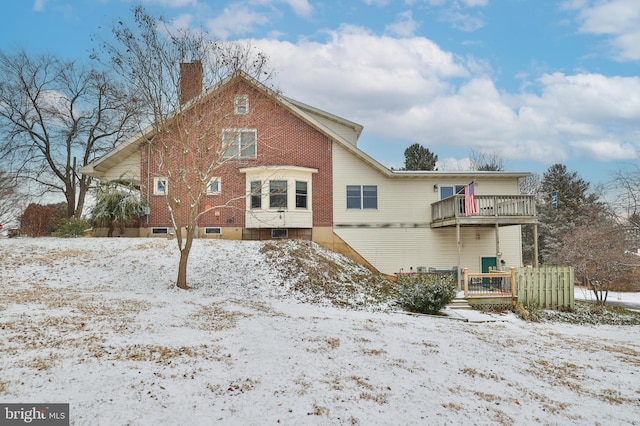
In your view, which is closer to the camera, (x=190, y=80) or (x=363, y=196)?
(x=190, y=80)

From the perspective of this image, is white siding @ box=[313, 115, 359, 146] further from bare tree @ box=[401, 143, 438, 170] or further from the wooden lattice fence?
bare tree @ box=[401, 143, 438, 170]

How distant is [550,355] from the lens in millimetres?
7891

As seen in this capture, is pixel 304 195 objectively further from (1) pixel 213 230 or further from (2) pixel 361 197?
(1) pixel 213 230

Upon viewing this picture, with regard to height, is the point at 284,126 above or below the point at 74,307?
above

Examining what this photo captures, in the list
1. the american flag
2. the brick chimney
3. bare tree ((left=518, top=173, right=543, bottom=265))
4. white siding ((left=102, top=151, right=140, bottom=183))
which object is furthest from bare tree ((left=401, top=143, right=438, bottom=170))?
the brick chimney

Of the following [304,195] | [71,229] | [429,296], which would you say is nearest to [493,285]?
[429,296]

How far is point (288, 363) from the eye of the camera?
602 cm

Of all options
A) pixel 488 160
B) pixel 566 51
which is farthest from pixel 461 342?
pixel 488 160

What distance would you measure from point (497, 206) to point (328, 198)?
825 cm

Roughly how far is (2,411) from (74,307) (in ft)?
18.0

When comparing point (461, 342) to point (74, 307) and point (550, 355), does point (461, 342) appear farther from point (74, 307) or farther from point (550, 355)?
point (74, 307)

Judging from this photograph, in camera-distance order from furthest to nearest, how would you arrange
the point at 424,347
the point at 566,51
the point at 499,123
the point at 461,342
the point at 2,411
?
1. the point at 499,123
2. the point at 566,51
3. the point at 461,342
4. the point at 424,347
5. the point at 2,411

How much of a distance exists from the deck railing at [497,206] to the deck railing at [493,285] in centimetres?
314

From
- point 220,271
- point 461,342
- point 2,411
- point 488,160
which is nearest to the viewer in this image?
point 2,411
